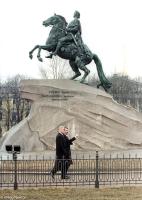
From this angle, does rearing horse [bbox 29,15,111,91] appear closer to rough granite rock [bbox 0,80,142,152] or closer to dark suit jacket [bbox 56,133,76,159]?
rough granite rock [bbox 0,80,142,152]

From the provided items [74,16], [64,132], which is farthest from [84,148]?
[64,132]

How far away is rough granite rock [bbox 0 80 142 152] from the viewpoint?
22.7m

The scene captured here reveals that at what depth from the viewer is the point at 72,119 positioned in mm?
22828

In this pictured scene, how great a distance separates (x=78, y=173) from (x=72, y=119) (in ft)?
25.4

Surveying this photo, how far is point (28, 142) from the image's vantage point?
22609 mm

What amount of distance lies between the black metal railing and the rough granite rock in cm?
578

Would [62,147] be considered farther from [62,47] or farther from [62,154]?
[62,47]

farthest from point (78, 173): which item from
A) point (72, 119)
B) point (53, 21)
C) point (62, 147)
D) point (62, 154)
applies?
point (53, 21)

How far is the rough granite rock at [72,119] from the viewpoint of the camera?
22.7m

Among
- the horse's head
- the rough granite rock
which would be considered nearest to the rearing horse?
the horse's head

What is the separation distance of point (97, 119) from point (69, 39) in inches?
153

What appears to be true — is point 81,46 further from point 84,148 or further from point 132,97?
point 132,97

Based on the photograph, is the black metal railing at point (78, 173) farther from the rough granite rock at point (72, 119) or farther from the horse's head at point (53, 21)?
the horse's head at point (53, 21)

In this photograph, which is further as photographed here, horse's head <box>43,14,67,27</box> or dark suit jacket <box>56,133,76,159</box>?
horse's head <box>43,14,67,27</box>
